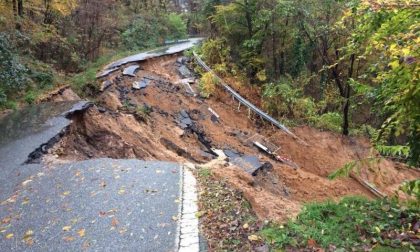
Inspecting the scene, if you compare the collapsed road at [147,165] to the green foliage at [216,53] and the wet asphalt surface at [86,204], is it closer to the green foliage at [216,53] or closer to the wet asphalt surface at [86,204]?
the wet asphalt surface at [86,204]

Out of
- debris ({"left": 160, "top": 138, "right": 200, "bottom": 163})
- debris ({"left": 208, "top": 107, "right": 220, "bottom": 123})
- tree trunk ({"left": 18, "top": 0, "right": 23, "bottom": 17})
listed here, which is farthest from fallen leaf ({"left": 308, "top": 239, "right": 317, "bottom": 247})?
tree trunk ({"left": 18, "top": 0, "right": 23, "bottom": 17})

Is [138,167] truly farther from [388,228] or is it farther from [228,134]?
[228,134]

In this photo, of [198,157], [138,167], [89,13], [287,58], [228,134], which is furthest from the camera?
[89,13]

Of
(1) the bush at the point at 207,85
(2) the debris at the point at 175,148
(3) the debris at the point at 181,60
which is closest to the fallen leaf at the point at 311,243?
(2) the debris at the point at 175,148

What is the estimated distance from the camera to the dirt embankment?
33.7 feet

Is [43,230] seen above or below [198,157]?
above

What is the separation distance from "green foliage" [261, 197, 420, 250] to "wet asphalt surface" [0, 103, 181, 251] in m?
1.69

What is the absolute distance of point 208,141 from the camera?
14.1 meters

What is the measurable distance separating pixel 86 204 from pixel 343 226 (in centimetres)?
438

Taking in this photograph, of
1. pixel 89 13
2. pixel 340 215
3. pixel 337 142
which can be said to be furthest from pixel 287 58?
pixel 340 215

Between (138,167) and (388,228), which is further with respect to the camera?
(138,167)

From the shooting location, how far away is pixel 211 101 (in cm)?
1778

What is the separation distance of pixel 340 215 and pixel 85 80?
12.7m

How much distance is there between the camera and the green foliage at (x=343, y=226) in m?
5.32
